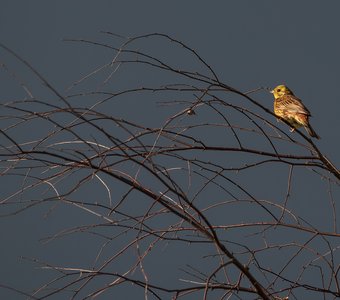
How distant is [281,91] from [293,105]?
76 centimetres

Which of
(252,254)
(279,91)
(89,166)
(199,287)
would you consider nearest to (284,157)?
(252,254)

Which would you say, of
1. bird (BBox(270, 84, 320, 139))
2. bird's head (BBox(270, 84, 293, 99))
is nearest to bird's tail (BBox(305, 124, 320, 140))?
bird (BBox(270, 84, 320, 139))

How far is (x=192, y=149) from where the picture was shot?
188cm

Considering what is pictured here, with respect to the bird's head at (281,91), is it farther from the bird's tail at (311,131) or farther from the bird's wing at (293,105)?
the bird's tail at (311,131)

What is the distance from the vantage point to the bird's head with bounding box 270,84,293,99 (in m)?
5.64

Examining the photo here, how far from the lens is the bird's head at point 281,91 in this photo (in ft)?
18.5

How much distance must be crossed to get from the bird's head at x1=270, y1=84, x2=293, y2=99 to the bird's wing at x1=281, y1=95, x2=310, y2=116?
333mm

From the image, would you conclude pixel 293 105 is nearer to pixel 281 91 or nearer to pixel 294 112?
pixel 294 112

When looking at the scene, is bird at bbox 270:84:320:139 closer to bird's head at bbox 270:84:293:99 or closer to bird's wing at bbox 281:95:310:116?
bird's wing at bbox 281:95:310:116

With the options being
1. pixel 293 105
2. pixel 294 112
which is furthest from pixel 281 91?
pixel 294 112

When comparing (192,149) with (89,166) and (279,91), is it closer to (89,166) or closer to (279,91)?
(89,166)

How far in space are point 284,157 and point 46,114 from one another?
2.42 feet

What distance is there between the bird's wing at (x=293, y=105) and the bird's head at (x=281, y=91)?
0.33 m

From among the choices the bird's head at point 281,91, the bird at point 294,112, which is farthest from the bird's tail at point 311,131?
the bird's head at point 281,91
